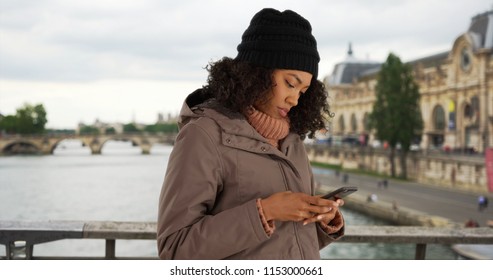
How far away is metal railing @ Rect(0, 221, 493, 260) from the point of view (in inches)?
61.2

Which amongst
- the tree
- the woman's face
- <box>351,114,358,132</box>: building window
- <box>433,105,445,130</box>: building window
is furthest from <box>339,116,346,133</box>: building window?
the woman's face

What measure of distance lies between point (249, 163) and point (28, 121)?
28.8 metres

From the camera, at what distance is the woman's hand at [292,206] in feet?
Answer: 2.96

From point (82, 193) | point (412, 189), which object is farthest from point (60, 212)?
point (412, 189)

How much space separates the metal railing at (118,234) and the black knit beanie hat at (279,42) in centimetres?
67

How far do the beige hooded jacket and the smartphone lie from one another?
65 mm

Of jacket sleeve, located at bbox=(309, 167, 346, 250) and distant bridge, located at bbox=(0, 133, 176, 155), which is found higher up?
jacket sleeve, located at bbox=(309, 167, 346, 250)

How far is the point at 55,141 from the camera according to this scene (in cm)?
3112

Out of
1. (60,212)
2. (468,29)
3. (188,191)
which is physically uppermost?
(468,29)

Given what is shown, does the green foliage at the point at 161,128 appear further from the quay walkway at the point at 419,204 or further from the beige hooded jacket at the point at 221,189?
the beige hooded jacket at the point at 221,189

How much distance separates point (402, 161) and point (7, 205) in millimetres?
11470

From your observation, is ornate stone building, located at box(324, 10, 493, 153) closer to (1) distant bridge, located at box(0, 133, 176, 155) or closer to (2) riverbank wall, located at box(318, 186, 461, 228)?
(2) riverbank wall, located at box(318, 186, 461, 228)
